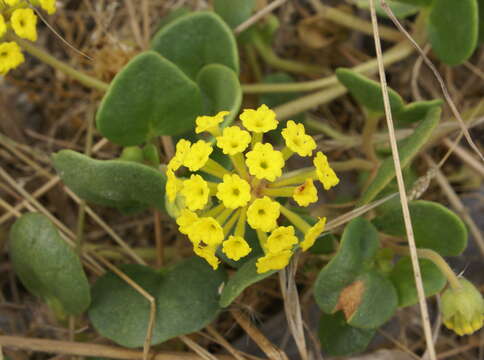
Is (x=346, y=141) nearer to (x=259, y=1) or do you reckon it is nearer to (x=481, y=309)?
(x=259, y=1)

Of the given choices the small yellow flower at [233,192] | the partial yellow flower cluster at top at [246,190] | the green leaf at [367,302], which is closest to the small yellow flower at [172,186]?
the partial yellow flower cluster at top at [246,190]

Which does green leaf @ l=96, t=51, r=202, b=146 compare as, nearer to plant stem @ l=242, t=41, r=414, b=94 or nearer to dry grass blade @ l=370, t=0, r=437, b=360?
plant stem @ l=242, t=41, r=414, b=94

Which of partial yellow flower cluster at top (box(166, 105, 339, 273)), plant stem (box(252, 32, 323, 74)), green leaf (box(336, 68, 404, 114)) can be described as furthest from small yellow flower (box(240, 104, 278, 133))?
plant stem (box(252, 32, 323, 74))

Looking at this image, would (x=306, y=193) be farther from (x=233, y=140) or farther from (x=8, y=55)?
(x=8, y=55)

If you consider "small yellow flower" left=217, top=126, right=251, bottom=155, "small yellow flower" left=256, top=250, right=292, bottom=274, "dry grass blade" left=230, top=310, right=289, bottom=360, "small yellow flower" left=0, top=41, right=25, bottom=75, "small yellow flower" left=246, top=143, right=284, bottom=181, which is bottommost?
"dry grass blade" left=230, top=310, right=289, bottom=360

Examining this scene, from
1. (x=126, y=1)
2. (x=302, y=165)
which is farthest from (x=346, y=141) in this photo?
(x=126, y=1)
